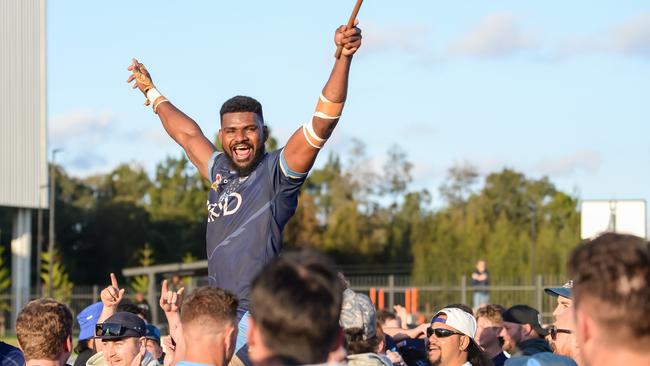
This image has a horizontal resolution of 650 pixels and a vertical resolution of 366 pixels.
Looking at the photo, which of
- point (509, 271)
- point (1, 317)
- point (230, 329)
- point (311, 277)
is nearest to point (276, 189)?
point (230, 329)

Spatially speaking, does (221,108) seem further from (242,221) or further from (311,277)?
(311,277)

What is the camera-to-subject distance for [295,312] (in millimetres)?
2986

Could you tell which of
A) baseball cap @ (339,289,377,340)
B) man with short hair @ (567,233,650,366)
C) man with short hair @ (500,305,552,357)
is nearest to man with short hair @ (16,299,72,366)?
baseball cap @ (339,289,377,340)

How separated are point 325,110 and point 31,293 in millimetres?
42790

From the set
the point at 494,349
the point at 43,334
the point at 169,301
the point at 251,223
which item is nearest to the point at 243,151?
the point at 251,223

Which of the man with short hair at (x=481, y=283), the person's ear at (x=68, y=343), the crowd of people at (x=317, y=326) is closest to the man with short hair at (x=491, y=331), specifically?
the crowd of people at (x=317, y=326)

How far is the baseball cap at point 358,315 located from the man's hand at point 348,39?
3.79 feet

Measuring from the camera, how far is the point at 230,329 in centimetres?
448

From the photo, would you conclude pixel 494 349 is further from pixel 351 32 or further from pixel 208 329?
pixel 208 329

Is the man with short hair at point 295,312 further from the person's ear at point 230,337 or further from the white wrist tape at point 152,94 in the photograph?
the white wrist tape at point 152,94

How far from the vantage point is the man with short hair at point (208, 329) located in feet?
14.5

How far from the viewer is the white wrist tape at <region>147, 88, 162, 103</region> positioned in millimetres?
6875

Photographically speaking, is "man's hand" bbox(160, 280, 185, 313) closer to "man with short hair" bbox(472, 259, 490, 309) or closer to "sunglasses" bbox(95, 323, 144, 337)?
"sunglasses" bbox(95, 323, 144, 337)

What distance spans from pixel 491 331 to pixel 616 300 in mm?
5910
